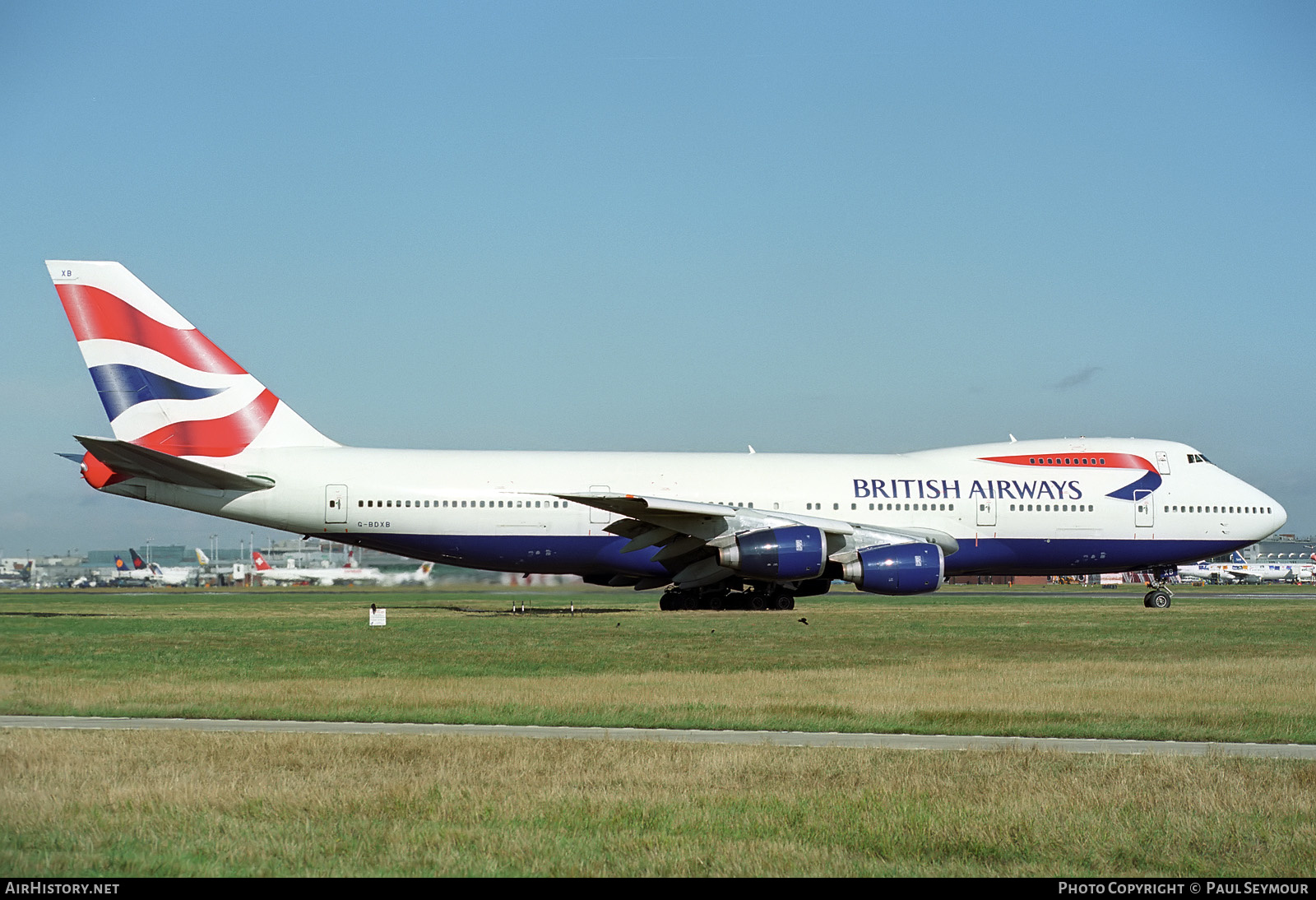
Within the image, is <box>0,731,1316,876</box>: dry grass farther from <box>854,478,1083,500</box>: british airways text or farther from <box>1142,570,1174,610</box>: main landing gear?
<box>1142,570,1174,610</box>: main landing gear

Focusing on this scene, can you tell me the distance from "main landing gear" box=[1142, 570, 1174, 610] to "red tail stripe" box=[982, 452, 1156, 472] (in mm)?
4319

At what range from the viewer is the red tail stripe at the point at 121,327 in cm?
3412

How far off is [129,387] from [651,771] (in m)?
28.4

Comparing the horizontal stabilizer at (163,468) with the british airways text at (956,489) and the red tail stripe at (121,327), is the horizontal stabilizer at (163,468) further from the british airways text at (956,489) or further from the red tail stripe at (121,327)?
the british airways text at (956,489)

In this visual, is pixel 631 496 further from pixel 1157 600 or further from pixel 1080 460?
pixel 1157 600

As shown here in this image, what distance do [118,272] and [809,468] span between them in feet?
66.6

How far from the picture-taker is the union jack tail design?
112ft

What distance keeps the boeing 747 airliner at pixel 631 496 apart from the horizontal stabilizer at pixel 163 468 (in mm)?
83

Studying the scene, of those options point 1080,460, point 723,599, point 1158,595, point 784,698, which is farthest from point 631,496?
point 1158,595

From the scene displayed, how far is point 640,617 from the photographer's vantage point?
1331 inches

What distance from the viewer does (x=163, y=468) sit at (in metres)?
32.8

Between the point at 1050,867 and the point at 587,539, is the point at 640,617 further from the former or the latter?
the point at 1050,867

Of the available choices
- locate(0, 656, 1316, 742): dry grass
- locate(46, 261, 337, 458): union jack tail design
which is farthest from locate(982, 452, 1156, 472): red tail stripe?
locate(46, 261, 337, 458): union jack tail design

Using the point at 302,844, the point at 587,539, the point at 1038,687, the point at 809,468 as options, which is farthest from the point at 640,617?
the point at 302,844
